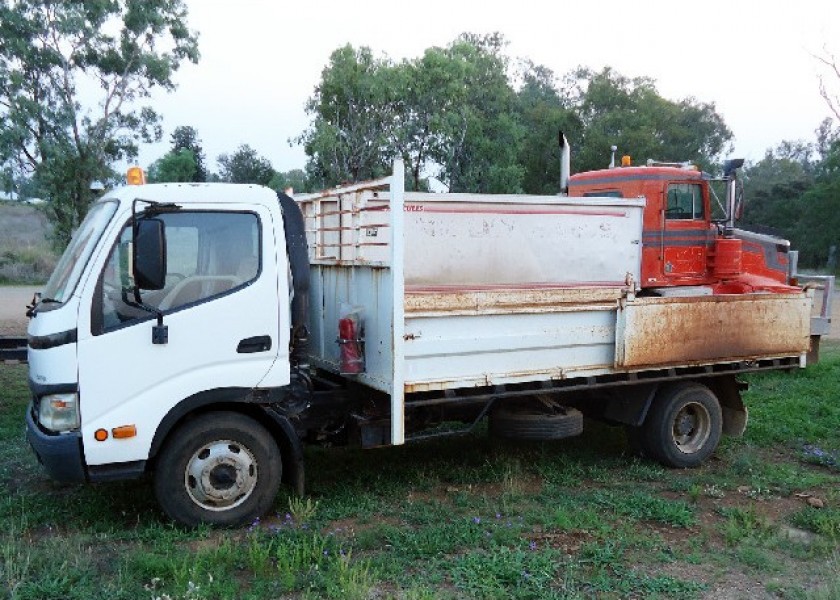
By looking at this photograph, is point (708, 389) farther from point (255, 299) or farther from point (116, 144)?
point (116, 144)

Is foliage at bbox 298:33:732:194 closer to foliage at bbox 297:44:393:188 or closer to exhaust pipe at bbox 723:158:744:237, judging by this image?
foliage at bbox 297:44:393:188

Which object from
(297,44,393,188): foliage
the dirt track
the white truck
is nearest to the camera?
the white truck

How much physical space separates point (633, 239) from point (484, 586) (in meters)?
3.33

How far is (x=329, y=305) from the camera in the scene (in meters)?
6.18

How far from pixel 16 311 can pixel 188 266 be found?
1658 cm

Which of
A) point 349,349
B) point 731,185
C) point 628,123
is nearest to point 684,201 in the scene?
point 731,185

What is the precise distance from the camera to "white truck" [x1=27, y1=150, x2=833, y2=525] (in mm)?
4832

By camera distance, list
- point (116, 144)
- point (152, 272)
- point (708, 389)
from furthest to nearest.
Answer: point (116, 144), point (708, 389), point (152, 272)

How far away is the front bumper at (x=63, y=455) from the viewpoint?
4727mm

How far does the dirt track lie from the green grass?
9470 mm

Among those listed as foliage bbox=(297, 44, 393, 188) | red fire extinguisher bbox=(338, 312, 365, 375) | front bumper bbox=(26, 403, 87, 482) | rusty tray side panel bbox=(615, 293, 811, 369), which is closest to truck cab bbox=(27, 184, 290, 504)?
front bumper bbox=(26, 403, 87, 482)

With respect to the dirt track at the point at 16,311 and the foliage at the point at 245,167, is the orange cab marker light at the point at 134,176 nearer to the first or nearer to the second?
the dirt track at the point at 16,311

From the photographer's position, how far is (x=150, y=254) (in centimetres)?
459

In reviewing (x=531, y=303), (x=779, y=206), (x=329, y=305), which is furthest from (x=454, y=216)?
(x=779, y=206)
